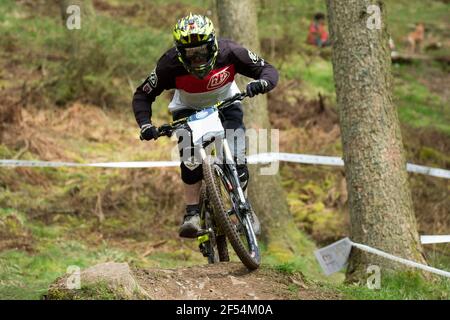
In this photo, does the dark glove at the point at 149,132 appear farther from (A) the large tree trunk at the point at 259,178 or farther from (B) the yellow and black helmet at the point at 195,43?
(A) the large tree trunk at the point at 259,178

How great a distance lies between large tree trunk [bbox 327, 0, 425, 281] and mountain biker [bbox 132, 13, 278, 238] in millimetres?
1300

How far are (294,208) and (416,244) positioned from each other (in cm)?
480

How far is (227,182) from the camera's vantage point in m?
6.14

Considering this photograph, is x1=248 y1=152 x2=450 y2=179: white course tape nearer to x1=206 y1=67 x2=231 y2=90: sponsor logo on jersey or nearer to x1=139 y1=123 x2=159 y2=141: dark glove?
x1=206 y1=67 x2=231 y2=90: sponsor logo on jersey

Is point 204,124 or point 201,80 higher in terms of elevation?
point 201,80

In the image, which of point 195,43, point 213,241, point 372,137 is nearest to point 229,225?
point 213,241

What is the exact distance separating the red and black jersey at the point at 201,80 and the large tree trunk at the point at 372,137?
1295mm

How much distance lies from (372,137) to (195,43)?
2.30 m

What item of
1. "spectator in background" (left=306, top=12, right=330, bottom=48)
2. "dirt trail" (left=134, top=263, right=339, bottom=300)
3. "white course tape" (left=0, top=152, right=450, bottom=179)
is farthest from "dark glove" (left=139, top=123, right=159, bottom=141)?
"spectator in background" (left=306, top=12, right=330, bottom=48)

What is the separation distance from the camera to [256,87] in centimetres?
607

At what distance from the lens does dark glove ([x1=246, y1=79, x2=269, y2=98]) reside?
6.05 m

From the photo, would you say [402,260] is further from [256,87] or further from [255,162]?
[255,162]

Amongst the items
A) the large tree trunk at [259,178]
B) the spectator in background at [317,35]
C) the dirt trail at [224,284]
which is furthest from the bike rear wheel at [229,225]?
the spectator in background at [317,35]

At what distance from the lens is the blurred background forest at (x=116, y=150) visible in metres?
9.56
